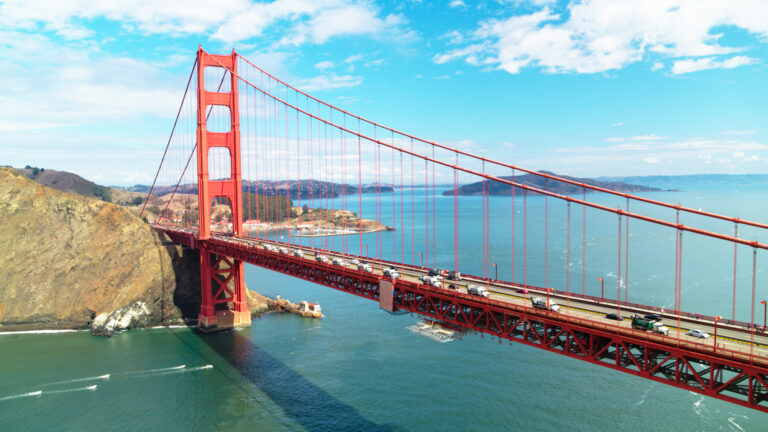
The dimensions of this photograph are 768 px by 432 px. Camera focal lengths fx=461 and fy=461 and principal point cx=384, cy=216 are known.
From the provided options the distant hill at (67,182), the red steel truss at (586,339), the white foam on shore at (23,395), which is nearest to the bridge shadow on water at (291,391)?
the red steel truss at (586,339)

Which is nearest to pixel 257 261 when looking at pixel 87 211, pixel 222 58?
pixel 222 58

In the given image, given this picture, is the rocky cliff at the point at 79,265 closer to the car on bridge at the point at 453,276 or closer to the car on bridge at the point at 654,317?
the car on bridge at the point at 453,276

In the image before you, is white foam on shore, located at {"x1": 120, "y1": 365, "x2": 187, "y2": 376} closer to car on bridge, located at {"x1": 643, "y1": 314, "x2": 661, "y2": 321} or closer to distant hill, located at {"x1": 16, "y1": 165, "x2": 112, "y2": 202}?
car on bridge, located at {"x1": 643, "y1": 314, "x2": 661, "y2": 321}

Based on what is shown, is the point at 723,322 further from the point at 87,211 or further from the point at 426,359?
the point at 87,211

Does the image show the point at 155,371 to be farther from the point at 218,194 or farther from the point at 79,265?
the point at 79,265

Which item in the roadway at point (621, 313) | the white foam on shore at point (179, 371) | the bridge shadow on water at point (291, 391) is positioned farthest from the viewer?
the white foam on shore at point (179, 371)

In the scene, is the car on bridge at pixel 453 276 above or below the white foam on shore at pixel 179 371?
above
